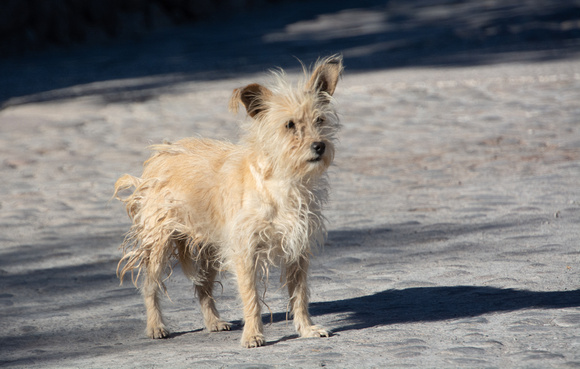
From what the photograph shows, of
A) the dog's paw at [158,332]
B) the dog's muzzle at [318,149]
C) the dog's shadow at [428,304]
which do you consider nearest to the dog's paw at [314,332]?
the dog's shadow at [428,304]

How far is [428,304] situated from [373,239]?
183cm

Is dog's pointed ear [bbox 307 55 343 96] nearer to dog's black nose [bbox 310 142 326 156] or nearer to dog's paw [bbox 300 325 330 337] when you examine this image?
dog's black nose [bbox 310 142 326 156]

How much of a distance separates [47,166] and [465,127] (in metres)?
6.03

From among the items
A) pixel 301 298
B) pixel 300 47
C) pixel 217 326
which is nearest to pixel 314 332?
pixel 301 298

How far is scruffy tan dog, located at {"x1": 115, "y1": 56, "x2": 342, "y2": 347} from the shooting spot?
15.3 ft

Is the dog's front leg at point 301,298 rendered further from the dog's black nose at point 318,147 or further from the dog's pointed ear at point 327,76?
the dog's pointed ear at point 327,76

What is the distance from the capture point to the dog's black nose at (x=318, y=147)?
14.9 ft

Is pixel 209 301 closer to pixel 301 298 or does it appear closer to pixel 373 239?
pixel 301 298

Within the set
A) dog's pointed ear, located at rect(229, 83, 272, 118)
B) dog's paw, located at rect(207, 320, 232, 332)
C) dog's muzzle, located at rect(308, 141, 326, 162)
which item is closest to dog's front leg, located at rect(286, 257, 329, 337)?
dog's paw, located at rect(207, 320, 232, 332)

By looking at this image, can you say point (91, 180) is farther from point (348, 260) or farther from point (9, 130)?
point (348, 260)

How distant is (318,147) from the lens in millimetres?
4559

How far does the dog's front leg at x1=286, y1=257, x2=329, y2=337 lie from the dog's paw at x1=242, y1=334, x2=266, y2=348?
296mm

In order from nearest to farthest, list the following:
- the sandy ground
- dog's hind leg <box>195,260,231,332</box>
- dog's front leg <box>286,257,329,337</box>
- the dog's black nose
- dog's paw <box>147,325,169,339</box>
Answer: the dog's black nose, the sandy ground, dog's front leg <box>286,257,329,337</box>, dog's paw <box>147,325,169,339</box>, dog's hind leg <box>195,260,231,332</box>

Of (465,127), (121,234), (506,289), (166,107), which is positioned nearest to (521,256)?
(506,289)
